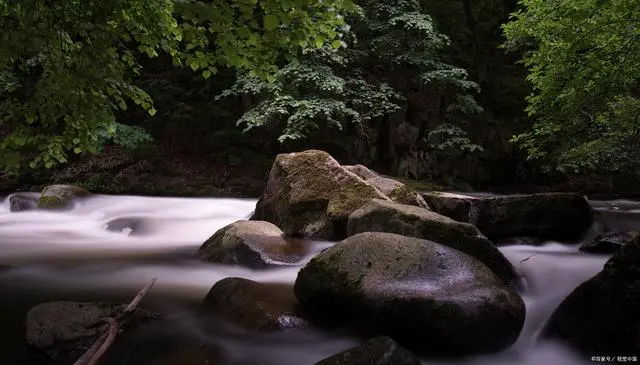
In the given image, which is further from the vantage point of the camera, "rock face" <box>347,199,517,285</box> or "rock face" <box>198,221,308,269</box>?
"rock face" <box>198,221,308,269</box>

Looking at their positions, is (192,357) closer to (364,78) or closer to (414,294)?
(414,294)

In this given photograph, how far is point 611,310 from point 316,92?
409 inches

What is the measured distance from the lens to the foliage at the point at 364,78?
1249cm

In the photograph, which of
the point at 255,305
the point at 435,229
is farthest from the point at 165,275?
the point at 435,229

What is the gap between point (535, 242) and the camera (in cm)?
773

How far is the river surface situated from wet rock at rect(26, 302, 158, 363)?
0.25 m

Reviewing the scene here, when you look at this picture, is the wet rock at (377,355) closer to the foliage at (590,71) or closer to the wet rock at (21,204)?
the foliage at (590,71)

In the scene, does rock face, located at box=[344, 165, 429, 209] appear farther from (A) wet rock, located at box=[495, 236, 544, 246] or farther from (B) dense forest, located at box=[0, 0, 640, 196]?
(B) dense forest, located at box=[0, 0, 640, 196]

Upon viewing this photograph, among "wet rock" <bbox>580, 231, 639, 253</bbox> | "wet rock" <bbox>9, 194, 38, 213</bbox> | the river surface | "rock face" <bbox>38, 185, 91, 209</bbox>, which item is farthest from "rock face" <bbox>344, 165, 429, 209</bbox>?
"wet rock" <bbox>9, 194, 38, 213</bbox>

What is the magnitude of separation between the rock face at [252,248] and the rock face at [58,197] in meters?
6.13

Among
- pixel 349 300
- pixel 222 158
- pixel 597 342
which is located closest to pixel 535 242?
pixel 597 342

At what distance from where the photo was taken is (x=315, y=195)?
776 cm

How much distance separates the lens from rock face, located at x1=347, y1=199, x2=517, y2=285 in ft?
17.5

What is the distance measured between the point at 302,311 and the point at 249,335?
64 centimetres
